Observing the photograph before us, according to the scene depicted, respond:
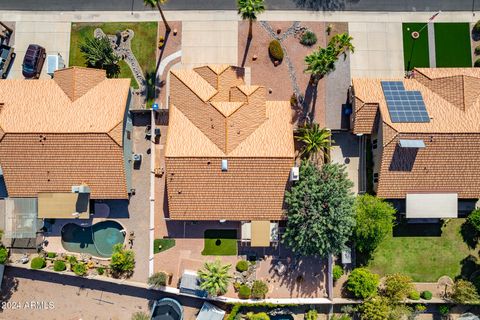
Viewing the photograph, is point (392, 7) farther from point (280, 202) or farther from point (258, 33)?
point (280, 202)

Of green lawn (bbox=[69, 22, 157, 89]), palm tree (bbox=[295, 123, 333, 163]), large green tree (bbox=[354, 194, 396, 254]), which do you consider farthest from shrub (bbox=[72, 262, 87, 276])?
large green tree (bbox=[354, 194, 396, 254])

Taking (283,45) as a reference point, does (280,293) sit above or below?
below

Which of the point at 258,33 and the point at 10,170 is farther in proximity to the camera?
the point at 258,33

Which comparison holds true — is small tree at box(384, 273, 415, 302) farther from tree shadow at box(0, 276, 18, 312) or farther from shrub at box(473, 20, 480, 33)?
tree shadow at box(0, 276, 18, 312)

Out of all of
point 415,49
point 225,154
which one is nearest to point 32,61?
point 225,154

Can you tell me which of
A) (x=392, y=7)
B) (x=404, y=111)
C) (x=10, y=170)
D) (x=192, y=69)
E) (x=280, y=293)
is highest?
(x=392, y=7)

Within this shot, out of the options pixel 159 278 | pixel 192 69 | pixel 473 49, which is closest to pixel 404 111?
pixel 473 49

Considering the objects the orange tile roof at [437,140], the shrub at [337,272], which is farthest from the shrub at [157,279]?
the orange tile roof at [437,140]

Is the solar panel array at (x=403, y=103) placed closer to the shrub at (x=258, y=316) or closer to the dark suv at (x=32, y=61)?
the shrub at (x=258, y=316)
